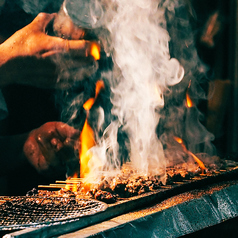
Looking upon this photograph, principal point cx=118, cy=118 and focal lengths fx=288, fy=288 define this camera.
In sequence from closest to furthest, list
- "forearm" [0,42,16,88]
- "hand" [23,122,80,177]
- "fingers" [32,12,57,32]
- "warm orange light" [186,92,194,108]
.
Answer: "forearm" [0,42,16,88], "fingers" [32,12,57,32], "hand" [23,122,80,177], "warm orange light" [186,92,194,108]

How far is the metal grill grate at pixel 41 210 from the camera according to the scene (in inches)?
84.4

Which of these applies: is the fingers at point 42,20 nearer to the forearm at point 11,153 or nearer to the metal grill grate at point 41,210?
the forearm at point 11,153

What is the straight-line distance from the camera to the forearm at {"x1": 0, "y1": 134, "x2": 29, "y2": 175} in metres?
4.37

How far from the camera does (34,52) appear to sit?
4.12 metres

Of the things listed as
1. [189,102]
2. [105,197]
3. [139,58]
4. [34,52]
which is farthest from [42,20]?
[189,102]

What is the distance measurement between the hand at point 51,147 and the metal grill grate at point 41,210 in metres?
1.67

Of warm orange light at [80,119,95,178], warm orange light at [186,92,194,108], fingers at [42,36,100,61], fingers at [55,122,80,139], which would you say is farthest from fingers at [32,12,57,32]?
warm orange light at [186,92,194,108]

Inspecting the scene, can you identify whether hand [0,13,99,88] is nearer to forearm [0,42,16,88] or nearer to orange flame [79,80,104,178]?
forearm [0,42,16,88]

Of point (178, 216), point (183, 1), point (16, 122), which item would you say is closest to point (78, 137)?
point (16, 122)

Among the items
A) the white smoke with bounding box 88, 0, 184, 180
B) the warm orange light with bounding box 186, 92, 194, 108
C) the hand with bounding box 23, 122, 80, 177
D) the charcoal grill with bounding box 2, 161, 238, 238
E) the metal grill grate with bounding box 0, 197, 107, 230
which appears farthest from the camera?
the warm orange light with bounding box 186, 92, 194, 108

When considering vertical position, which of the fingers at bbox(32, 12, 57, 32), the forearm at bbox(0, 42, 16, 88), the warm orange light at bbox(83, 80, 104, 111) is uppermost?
the fingers at bbox(32, 12, 57, 32)

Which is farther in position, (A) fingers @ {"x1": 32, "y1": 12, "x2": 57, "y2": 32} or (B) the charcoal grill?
(A) fingers @ {"x1": 32, "y1": 12, "x2": 57, "y2": 32}

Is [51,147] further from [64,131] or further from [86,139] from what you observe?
[86,139]

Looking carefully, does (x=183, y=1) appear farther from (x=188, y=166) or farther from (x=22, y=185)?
(x=22, y=185)
